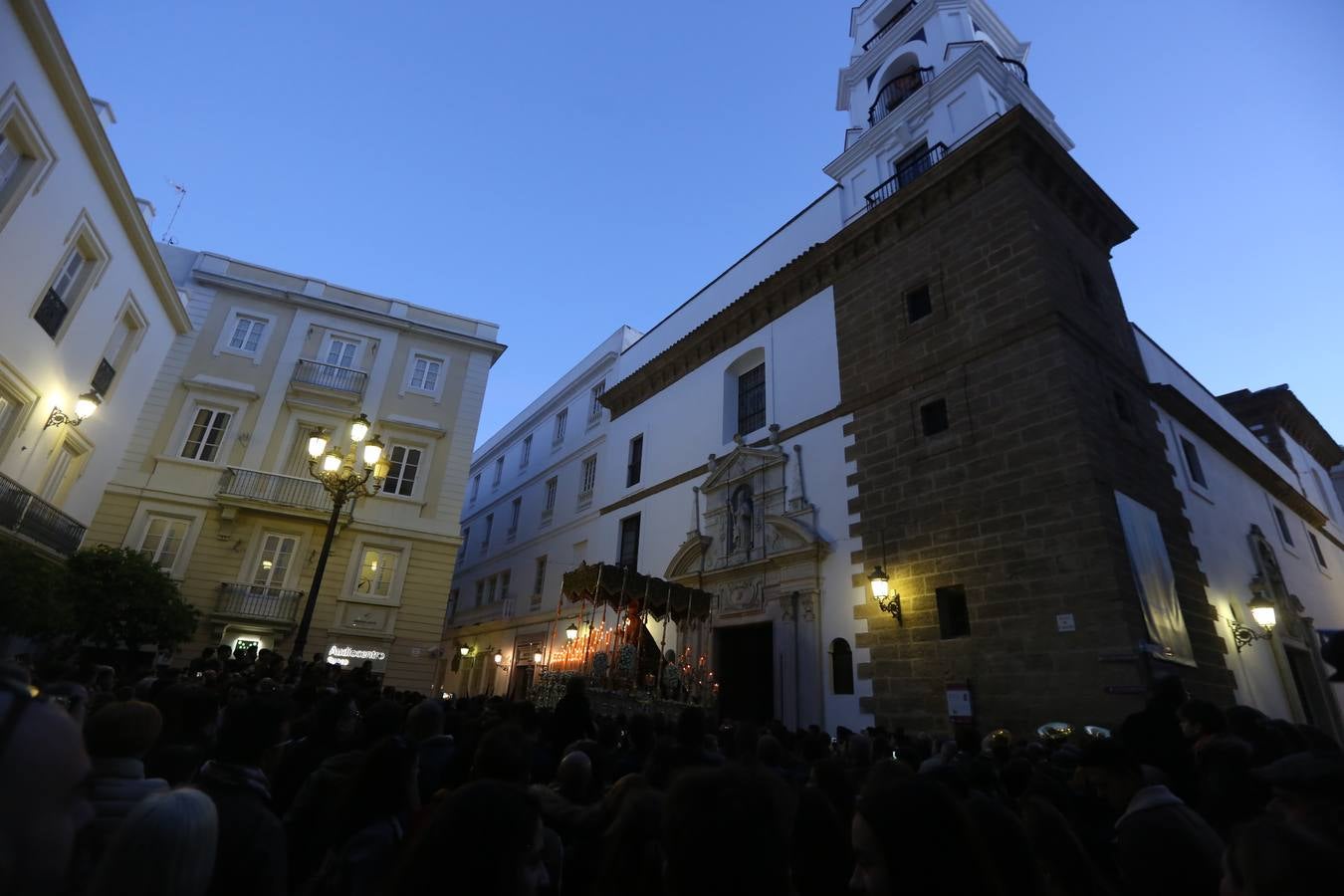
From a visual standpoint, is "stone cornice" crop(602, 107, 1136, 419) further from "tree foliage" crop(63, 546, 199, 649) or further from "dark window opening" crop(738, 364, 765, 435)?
"tree foliage" crop(63, 546, 199, 649)

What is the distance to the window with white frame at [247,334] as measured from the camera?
66.4ft

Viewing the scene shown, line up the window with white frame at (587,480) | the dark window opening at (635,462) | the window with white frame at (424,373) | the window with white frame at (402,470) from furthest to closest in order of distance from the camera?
the window with white frame at (587,480), the window with white frame at (424,373), the dark window opening at (635,462), the window with white frame at (402,470)

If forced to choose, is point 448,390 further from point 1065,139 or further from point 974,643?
point 1065,139

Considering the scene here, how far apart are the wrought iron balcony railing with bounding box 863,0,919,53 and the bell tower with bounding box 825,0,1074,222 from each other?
0.12 ft

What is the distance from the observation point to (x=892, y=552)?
12.1m

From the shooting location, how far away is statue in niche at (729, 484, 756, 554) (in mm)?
15242

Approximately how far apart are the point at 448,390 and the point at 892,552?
15576mm

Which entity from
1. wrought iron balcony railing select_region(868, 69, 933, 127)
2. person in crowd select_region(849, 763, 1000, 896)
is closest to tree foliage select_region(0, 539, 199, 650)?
person in crowd select_region(849, 763, 1000, 896)

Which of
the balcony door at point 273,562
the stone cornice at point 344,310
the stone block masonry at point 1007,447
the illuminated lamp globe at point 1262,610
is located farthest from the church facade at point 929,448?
the balcony door at point 273,562

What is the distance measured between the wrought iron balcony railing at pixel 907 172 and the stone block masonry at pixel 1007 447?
149cm

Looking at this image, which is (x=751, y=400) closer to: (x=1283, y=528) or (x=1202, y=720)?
(x=1202, y=720)

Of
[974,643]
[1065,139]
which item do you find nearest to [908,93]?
[1065,139]

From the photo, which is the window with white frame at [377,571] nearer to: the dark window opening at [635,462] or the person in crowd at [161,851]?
the dark window opening at [635,462]

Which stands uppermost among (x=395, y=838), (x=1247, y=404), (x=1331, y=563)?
(x=1247, y=404)
